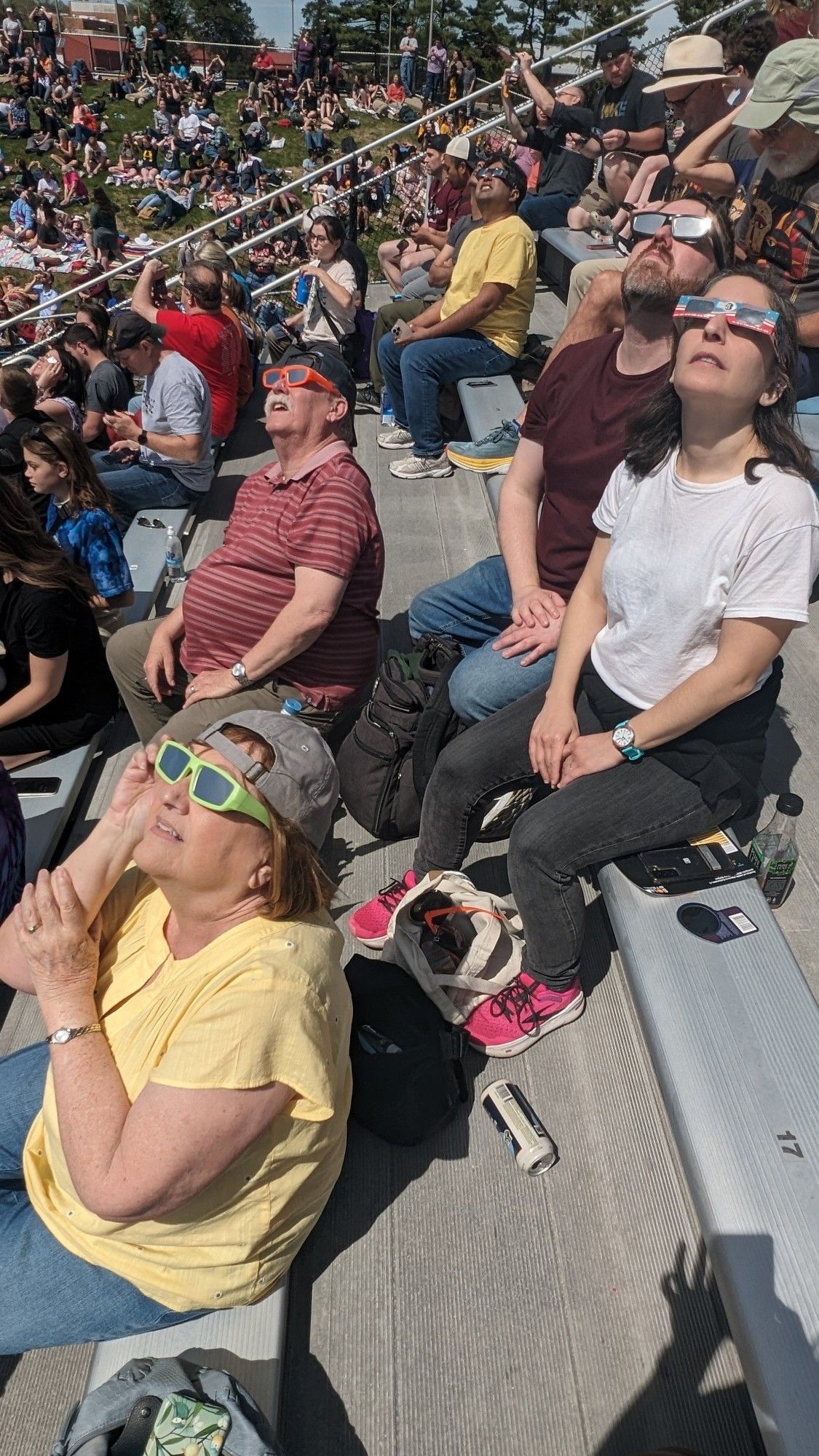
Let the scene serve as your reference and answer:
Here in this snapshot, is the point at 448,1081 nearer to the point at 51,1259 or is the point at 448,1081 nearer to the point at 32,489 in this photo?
the point at 51,1259

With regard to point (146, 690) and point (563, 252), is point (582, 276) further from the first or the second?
point (146, 690)

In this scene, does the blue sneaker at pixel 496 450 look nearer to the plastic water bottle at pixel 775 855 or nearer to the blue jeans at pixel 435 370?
the blue jeans at pixel 435 370

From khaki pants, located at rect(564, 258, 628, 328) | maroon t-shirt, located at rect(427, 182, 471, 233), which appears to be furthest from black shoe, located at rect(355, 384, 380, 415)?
maroon t-shirt, located at rect(427, 182, 471, 233)

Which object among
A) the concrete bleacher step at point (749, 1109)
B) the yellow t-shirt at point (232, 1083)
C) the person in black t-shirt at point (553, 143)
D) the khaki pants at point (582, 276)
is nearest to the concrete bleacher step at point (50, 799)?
the yellow t-shirt at point (232, 1083)

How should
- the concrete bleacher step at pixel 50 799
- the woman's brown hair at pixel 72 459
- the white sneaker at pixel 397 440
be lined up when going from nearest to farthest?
1. the concrete bleacher step at pixel 50 799
2. the woman's brown hair at pixel 72 459
3. the white sneaker at pixel 397 440

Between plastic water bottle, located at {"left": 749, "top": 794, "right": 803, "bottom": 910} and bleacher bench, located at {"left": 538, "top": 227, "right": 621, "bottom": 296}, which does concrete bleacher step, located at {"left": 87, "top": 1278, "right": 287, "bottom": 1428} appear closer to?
plastic water bottle, located at {"left": 749, "top": 794, "right": 803, "bottom": 910}

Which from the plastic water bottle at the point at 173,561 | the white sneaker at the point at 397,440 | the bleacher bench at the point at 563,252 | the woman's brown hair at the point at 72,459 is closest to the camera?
the woman's brown hair at the point at 72,459

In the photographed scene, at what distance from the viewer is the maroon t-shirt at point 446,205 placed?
7.54m

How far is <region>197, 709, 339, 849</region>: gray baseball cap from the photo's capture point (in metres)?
2.17

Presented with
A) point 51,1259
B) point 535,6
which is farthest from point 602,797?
point 535,6

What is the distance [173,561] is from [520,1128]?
3.25 m

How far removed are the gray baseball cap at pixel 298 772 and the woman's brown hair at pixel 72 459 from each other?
1708 millimetres

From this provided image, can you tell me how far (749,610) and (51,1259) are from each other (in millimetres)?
1805

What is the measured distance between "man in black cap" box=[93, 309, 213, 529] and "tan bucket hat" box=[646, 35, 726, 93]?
10.1 ft
